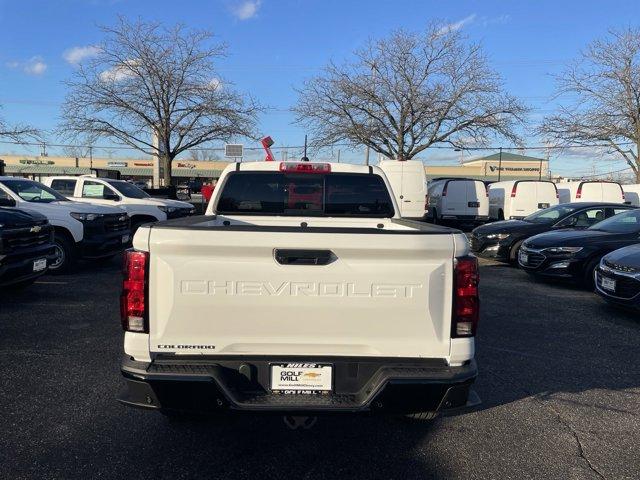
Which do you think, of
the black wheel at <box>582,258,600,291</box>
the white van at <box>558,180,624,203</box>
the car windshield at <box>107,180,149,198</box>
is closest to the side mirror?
the car windshield at <box>107,180,149,198</box>

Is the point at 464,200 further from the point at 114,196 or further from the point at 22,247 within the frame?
the point at 22,247

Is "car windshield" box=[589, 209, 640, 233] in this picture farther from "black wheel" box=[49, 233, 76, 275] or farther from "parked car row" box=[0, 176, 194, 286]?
"black wheel" box=[49, 233, 76, 275]

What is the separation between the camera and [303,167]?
4855mm

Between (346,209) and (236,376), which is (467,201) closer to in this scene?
(346,209)

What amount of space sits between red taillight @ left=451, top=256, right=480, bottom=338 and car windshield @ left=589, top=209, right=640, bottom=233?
756cm

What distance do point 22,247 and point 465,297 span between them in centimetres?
658

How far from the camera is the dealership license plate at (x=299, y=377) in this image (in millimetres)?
2830

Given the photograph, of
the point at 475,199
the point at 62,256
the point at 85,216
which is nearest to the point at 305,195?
the point at 85,216

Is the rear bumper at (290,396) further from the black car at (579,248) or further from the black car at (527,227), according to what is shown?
the black car at (527,227)

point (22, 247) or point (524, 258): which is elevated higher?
point (22, 247)

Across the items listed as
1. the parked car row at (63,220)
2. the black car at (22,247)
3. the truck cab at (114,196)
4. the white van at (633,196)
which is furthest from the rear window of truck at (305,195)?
the white van at (633,196)

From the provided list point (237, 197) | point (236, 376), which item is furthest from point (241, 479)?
point (237, 197)

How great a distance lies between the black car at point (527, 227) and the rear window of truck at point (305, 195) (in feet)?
23.5

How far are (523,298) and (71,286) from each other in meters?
7.53
